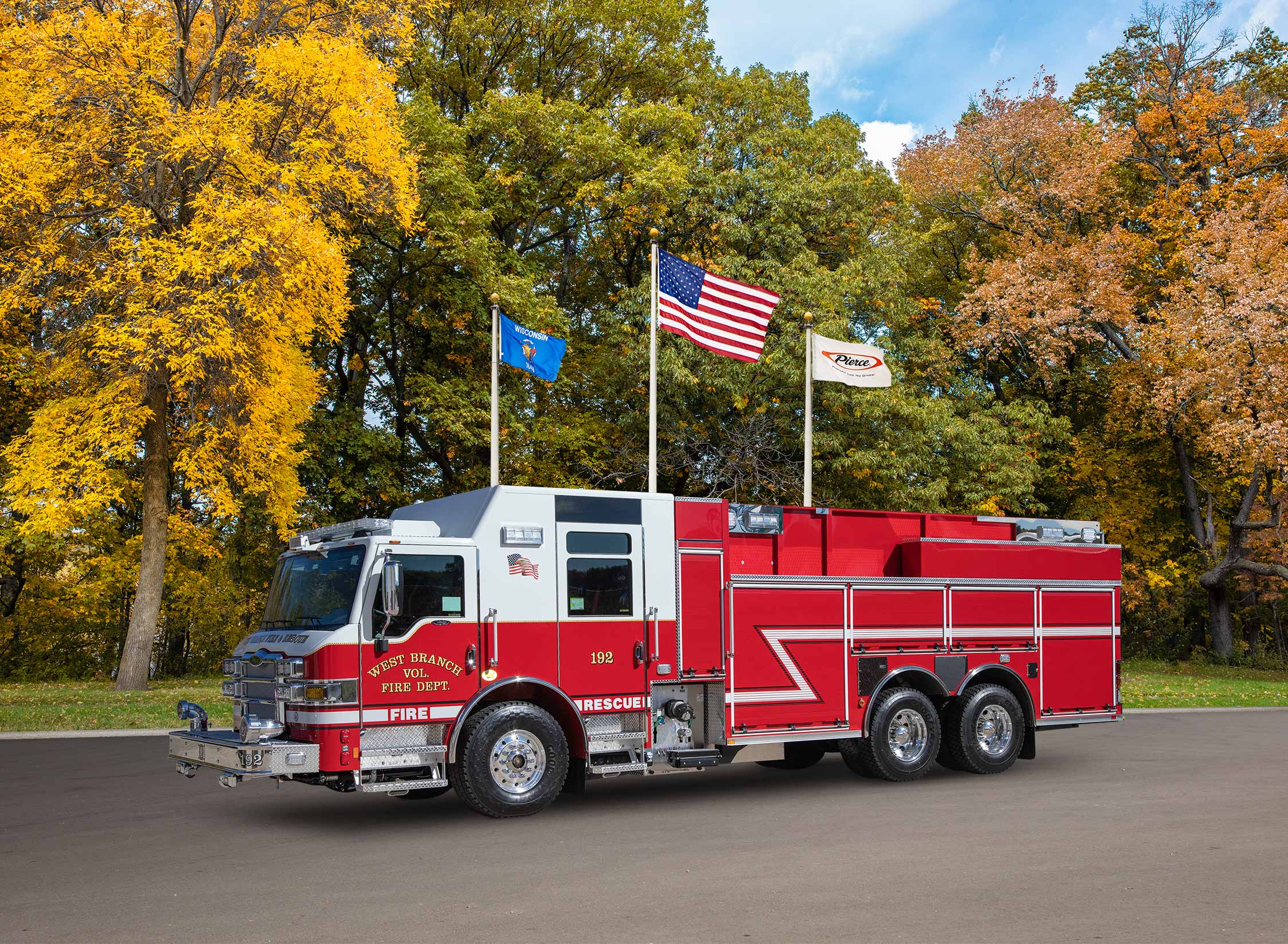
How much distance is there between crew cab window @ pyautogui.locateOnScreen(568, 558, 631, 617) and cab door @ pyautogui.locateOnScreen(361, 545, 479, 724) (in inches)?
38.7

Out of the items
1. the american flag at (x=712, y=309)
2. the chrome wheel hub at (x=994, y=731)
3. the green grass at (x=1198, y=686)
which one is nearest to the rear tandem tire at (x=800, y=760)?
the chrome wheel hub at (x=994, y=731)

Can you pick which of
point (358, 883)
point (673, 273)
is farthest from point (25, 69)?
point (358, 883)

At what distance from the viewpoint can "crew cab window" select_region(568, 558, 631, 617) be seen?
10766mm

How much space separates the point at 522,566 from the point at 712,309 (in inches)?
368

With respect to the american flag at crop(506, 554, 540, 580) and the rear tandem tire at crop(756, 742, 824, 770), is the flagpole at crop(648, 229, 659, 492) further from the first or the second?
the american flag at crop(506, 554, 540, 580)

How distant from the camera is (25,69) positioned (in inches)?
882

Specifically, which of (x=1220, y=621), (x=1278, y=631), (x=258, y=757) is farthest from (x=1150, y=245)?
(x=258, y=757)

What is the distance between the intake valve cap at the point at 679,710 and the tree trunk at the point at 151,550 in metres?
16.3

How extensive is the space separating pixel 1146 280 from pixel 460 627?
34.0m

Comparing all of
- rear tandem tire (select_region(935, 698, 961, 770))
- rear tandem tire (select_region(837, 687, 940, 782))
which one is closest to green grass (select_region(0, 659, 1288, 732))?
rear tandem tire (select_region(837, 687, 940, 782))

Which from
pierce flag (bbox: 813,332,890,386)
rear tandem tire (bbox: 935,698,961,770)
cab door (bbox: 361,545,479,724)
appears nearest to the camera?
cab door (bbox: 361,545,479,724)

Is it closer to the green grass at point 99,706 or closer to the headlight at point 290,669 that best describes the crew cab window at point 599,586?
the headlight at point 290,669

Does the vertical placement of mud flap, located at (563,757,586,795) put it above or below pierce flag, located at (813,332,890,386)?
below

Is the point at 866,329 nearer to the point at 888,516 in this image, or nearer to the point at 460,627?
the point at 888,516
